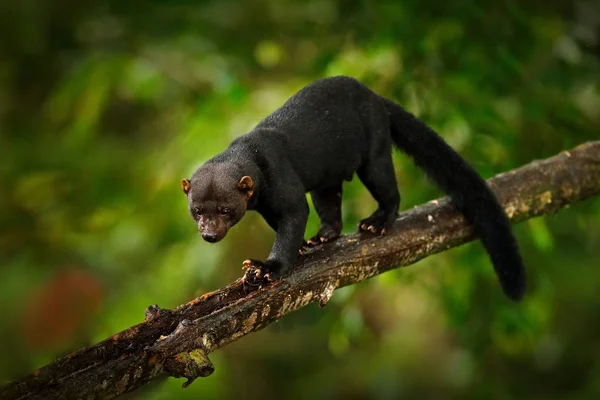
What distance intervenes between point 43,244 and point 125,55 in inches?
84.0

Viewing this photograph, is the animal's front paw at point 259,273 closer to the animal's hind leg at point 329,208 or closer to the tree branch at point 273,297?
the tree branch at point 273,297

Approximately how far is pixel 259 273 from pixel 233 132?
8.91ft

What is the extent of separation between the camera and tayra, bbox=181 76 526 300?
4.79m

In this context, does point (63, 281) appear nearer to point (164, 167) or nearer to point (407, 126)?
point (164, 167)

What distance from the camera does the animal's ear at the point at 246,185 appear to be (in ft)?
15.7

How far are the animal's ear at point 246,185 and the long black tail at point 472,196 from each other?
1665 millimetres

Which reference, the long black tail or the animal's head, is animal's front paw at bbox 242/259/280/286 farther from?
the long black tail

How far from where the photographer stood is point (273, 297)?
14.4ft

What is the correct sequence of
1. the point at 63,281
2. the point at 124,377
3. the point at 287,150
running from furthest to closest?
the point at 63,281 → the point at 287,150 → the point at 124,377

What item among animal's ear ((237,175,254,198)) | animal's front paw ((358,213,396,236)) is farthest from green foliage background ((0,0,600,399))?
animal's ear ((237,175,254,198))

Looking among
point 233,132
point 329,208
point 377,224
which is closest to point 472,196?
point 377,224

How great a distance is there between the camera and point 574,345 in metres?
10.1

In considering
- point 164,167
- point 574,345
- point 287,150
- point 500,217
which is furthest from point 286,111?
point 574,345

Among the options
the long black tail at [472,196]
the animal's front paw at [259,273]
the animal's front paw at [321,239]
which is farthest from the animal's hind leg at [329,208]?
the animal's front paw at [259,273]
